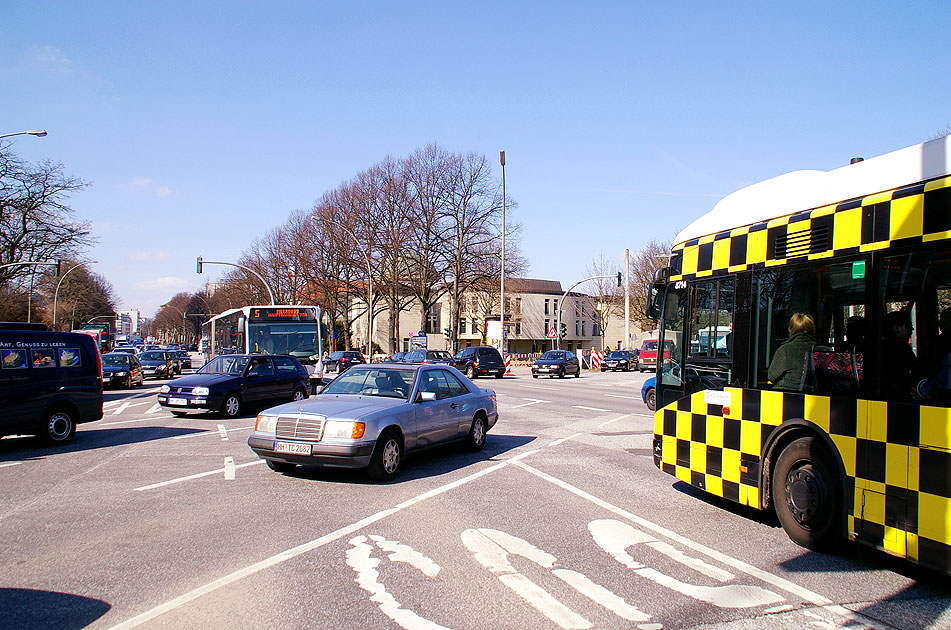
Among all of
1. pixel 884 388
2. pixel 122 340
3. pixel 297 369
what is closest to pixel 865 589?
pixel 884 388

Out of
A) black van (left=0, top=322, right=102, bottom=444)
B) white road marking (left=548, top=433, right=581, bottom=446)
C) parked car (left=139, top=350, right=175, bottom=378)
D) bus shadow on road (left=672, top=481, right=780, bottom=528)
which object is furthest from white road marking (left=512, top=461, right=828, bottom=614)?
parked car (left=139, top=350, right=175, bottom=378)

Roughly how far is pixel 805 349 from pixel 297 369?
14520 millimetres

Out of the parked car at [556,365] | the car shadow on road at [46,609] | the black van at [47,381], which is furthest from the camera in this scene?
the parked car at [556,365]

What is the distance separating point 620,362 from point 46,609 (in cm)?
5370

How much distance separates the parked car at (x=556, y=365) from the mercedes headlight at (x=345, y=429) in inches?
1309

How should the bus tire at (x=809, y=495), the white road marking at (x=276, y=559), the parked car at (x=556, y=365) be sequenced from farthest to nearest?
the parked car at (x=556, y=365)
the bus tire at (x=809, y=495)
the white road marking at (x=276, y=559)

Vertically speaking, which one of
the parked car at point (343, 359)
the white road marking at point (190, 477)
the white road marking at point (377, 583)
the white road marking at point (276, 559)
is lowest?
the white road marking at point (190, 477)

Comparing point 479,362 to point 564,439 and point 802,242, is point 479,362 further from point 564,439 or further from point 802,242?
point 802,242

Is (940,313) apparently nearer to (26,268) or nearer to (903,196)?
(903,196)

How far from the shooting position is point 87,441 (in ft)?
41.0

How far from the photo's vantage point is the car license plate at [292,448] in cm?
816

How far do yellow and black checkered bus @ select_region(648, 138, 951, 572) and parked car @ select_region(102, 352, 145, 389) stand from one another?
1077 inches

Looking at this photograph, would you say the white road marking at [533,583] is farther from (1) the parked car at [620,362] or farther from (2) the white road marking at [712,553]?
(1) the parked car at [620,362]

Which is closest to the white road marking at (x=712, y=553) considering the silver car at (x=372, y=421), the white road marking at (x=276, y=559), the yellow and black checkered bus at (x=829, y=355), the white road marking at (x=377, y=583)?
the yellow and black checkered bus at (x=829, y=355)
